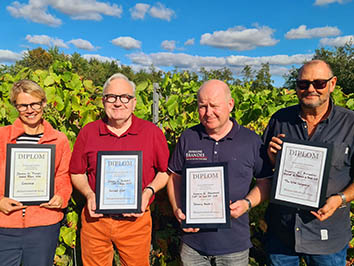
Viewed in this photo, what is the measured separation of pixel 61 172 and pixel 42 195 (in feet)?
0.78

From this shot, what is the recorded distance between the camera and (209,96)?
2355 millimetres

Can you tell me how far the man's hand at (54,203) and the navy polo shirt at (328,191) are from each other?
1809 millimetres

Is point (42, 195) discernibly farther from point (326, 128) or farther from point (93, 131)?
point (326, 128)

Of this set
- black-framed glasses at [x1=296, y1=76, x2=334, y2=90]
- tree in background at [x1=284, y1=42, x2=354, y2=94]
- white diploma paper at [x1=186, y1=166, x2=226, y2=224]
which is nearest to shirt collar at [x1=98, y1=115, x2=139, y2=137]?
white diploma paper at [x1=186, y1=166, x2=226, y2=224]

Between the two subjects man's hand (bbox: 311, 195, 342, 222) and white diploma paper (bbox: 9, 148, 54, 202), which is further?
white diploma paper (bbox: 9, 148, 54, 202)

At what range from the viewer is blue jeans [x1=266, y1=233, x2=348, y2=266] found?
7.84 feet

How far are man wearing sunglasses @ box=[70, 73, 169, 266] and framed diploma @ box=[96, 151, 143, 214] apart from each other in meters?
0.01

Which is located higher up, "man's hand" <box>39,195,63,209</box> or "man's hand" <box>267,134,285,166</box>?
"man's hand" <box>267,134,285,166</box>

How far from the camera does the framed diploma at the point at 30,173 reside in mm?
2422

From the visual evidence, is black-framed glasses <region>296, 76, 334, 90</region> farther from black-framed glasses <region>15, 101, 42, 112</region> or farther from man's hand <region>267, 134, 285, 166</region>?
black-framed glasses <region>15, 101, 42, 112</region>

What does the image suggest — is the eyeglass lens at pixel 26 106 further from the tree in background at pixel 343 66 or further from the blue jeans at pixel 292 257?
the tree in background at pixel 343 66

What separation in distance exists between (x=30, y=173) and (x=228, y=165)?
1603 mm

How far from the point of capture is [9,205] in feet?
7.82

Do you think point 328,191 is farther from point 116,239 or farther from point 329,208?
point 116,239
